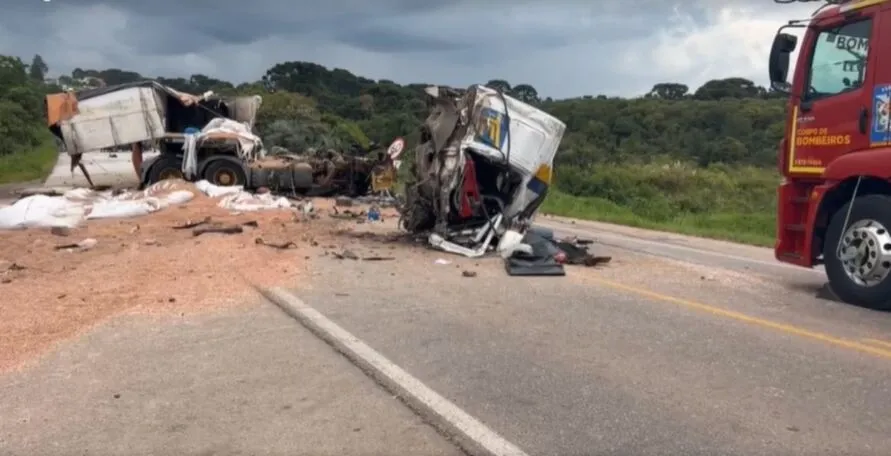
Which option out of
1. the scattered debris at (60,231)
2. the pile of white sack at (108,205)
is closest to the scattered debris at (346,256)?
the scattered debris at (60,231)

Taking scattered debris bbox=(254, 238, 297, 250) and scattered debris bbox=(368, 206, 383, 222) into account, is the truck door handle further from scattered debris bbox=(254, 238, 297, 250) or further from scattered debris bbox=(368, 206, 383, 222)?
scattered debris bbox=(368, 206, 383, 222)

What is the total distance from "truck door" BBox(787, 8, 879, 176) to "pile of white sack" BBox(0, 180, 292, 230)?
10.7m

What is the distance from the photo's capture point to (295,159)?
23.0 m

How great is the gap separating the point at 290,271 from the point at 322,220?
6466 millimetres

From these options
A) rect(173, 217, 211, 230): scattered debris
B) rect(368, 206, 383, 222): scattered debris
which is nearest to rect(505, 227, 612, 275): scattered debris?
rect(368, 206, 383, 222): scattered debris

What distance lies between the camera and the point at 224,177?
22656mm

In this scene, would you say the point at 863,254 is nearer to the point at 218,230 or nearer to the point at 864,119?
the point at 864,119

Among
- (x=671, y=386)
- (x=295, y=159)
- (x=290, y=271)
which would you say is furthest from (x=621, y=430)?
(x=295, y=159)

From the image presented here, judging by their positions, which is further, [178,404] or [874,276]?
[874,276]

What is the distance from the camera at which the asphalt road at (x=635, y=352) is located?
4.70 meters

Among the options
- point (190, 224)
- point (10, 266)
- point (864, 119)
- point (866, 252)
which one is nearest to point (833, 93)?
point (864, 119)

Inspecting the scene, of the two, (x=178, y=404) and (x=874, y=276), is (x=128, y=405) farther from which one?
(x=874, y=276)

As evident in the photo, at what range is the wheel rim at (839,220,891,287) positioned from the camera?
808 cm

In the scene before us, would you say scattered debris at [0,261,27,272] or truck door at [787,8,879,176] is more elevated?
truck door at [787,8,879,176]
